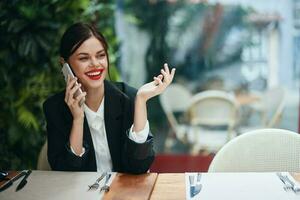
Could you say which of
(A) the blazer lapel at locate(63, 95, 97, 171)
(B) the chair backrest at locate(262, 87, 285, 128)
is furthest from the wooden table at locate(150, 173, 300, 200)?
(B) the chair backrest at locate(262, 87, 285, 128)

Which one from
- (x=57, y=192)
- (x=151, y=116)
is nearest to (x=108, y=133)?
(x=57, y=192)

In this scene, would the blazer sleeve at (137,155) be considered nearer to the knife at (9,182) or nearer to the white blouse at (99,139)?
the white blouse at (99,139)

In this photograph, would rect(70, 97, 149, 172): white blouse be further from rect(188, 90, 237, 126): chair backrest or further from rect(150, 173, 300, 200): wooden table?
rect(188, 90, 237, 126): chair backrest

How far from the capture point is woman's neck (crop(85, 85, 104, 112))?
2.06 meters

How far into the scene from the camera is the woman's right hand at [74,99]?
6.09ft

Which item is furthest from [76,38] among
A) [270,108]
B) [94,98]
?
[270,108]

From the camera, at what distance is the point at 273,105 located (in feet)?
14.1

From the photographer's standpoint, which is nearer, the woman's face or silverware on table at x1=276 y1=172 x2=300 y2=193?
silverware on table at x1=276 y1=172 x2=300 y2=193

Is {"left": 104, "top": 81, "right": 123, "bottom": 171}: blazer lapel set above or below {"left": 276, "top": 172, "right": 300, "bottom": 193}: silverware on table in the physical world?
above

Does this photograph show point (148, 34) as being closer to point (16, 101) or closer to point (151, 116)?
point (151, 116)

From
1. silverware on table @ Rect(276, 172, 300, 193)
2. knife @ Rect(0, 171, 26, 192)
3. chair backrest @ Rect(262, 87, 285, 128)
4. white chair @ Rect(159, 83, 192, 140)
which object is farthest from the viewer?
white chair @ Rect(159, 83, 192, 140)

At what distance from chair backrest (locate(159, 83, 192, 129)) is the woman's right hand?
267cm

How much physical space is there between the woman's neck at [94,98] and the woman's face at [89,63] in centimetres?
7

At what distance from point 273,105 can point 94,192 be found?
10.3ft
